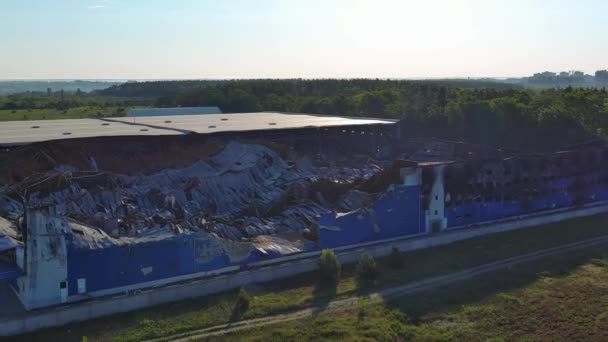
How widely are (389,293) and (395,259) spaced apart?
7.89 ft

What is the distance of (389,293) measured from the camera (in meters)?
17.9

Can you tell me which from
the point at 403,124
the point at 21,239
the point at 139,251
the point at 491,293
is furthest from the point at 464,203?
the point at 403,124

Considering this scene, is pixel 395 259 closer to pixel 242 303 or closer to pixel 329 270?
pixel 329 270

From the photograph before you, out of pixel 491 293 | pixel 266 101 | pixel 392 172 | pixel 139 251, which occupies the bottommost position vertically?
pixel 491 293

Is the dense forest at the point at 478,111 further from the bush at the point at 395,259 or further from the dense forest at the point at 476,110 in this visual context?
the bush at the point at 395,259

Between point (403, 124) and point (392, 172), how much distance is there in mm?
20913

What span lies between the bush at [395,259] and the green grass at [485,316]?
7.13ft

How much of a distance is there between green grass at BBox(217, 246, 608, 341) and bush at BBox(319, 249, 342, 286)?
→ 1973 mm

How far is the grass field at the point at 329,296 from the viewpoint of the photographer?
49.5ft

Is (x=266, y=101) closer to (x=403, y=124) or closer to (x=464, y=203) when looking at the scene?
(x=403, y=124)

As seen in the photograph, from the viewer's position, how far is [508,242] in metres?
23.2

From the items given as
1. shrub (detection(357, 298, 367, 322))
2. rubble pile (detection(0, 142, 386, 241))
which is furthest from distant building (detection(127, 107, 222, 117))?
shrub (detection(357, 298, 367, 322))

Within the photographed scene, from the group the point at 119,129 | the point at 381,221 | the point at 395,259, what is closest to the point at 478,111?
the point at 381,221

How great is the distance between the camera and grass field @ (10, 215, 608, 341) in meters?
15.1
